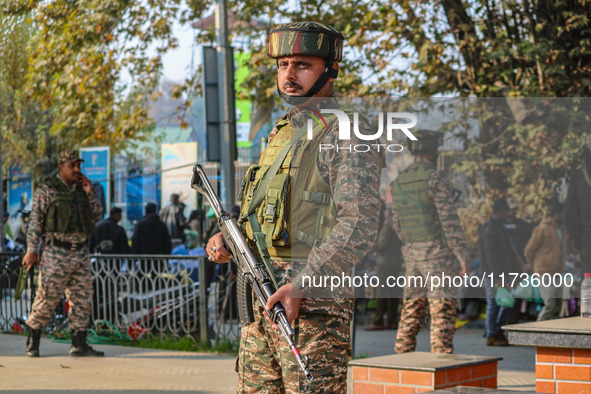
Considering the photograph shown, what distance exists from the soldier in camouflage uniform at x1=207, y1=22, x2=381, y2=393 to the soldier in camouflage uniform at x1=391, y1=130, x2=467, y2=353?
126 inches

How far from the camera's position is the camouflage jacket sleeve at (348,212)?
10.7ft

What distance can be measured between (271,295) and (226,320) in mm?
6545

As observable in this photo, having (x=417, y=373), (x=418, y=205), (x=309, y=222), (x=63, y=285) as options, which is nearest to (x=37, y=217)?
(x=63, y=285)

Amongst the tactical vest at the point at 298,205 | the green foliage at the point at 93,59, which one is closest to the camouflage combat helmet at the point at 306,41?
the tactical vest at the point at 298,205

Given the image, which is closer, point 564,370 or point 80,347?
point 564,370

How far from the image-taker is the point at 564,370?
4941 millimetres

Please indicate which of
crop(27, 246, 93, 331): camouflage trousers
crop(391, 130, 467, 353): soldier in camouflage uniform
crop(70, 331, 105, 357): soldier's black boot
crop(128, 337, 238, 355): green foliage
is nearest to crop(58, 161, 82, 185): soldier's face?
crop(27, 246, 93, 331): camouflage trousers

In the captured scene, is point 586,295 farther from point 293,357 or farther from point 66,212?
point 66,212

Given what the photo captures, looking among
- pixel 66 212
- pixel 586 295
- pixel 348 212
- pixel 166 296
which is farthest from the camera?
pixel 166 296

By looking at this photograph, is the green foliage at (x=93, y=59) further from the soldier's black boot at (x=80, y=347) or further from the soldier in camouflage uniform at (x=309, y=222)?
the soldier in camouflage uniform at (x=309, y=222)

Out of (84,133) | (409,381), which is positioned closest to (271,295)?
(409,381)

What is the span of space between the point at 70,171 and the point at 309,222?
589 centimetres

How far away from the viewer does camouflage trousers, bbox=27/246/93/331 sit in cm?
864

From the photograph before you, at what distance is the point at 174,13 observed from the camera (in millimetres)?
14297
